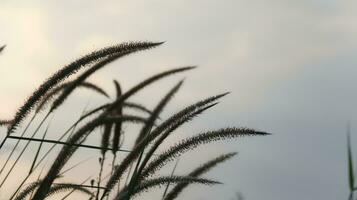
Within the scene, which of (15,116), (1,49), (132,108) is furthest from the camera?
(132,108)

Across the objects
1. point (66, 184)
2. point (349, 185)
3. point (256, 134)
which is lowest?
point (66, 184)

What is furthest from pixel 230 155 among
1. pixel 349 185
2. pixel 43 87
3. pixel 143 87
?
pixel 43 87

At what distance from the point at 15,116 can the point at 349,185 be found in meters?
1.76

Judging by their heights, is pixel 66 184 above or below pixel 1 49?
below

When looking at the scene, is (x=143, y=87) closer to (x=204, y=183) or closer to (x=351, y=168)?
(x=204, y=183)

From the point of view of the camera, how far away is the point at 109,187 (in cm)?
297

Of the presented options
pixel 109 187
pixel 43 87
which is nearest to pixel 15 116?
pixel 43 87

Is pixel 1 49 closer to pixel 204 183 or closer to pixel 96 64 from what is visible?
pixel 96 64

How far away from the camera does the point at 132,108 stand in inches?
173

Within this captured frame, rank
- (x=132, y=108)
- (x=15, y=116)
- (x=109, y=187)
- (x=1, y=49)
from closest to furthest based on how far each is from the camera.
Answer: (x=109, y=187), (x=15, y=116), (x=1, y=49), (x=132, y=108)

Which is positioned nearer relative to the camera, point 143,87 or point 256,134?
point 256,134

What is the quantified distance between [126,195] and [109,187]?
301mm

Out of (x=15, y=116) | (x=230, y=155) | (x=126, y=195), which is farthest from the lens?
(x=230, y=155)

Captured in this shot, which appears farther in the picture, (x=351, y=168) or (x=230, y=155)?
(x=230, y=155)
